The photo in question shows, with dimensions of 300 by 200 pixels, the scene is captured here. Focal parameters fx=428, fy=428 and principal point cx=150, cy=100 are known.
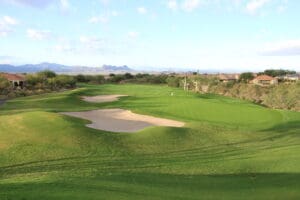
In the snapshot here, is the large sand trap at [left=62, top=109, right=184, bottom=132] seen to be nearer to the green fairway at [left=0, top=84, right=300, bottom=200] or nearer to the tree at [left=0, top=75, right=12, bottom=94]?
the green fairway at [left=0, top=84, right=300, bottom=200]

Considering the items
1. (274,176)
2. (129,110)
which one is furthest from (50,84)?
(274,176)

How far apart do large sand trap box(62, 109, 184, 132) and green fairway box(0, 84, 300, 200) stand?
10.1 ft

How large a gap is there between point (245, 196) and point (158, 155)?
10.2 m

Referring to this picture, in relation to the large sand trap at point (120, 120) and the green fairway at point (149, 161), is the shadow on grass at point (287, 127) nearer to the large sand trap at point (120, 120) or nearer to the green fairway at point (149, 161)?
the green fairway at point (149, 161)

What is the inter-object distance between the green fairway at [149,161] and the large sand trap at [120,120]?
10.1 feet

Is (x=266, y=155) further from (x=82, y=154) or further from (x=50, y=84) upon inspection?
(x=50, y=84)

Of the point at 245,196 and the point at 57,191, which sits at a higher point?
the point at 57,191

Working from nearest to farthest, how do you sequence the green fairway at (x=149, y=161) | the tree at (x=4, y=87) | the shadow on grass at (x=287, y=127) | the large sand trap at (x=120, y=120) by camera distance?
the green fairway at (x=149, y=161), the large sand trap at (x=120, y=120), the shadow on grass at (x=287, y=127), the tree at (x=4, y=87)

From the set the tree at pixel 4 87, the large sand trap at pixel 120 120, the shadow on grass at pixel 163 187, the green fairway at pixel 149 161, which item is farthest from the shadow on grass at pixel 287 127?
the tree at pixel 4 87

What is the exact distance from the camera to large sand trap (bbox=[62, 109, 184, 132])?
36.2 metres

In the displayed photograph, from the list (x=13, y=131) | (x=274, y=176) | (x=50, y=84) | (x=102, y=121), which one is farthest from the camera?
(x=50, y=84)

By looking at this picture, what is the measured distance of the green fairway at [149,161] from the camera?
15.0 m

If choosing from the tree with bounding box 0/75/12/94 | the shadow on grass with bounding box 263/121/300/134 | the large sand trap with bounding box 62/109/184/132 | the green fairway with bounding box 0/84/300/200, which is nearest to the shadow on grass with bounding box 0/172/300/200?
the green fairway with bounding box 0/84/300/200

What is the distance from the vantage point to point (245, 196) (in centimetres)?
1608
